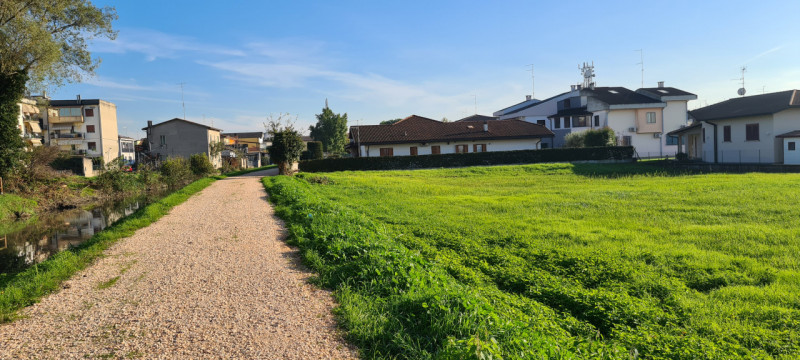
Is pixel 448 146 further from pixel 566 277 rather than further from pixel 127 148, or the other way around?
pixel 127 148

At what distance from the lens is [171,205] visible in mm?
16000

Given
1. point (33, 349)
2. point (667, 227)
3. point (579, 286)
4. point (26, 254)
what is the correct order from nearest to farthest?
point (33, 349) < point (579, 286) < point (667, 227) < point (26, 254)

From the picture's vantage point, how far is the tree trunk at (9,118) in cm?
2216

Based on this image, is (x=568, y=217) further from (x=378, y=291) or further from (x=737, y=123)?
(x=737, y=123)

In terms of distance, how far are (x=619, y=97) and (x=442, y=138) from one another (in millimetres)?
21780

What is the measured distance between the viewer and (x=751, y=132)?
3162 cm

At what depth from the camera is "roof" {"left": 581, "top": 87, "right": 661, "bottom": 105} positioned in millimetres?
49906

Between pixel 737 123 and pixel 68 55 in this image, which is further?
pixel 737 123

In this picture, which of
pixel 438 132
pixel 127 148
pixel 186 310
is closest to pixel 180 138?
pixel 127 148

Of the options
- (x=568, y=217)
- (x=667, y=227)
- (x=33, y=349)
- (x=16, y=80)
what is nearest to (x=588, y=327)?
(x=33, y=349)

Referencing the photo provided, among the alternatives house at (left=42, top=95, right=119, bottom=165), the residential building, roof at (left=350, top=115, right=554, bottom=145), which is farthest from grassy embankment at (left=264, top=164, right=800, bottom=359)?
the residential building

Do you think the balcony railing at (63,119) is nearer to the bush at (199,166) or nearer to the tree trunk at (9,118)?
the bush at (199,166)

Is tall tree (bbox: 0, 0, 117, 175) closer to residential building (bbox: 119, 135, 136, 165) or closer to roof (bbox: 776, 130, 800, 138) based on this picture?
roof (bbox: 776, 130, 800, 138)

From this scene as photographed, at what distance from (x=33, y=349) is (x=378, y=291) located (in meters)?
3.37
